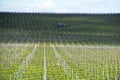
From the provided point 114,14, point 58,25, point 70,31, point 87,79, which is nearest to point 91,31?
point 70,31

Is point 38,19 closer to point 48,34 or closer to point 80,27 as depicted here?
point 80,27

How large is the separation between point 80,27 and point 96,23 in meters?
10.2

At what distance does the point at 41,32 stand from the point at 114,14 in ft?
160

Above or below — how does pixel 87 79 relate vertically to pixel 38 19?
below

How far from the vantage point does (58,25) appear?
428 feet

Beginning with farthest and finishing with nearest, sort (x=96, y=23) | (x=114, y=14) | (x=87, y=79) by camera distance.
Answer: (x=114, y=14)
(x=96, y=23)
(x=87, y=79)

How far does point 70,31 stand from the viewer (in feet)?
392

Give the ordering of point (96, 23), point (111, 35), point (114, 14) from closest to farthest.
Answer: point (111, 35), point (96, 23), point (114, 14)

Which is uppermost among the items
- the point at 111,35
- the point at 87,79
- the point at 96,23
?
the point at 96,23

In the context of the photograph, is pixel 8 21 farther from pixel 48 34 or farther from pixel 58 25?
pixel 48 34

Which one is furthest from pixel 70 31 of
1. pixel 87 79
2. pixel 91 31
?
pixel 87 79

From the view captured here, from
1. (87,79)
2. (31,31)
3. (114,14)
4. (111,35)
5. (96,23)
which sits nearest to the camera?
(87,79)

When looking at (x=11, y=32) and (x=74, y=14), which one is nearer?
(x=11, y=32)

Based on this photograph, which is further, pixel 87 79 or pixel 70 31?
pixel 70 31
